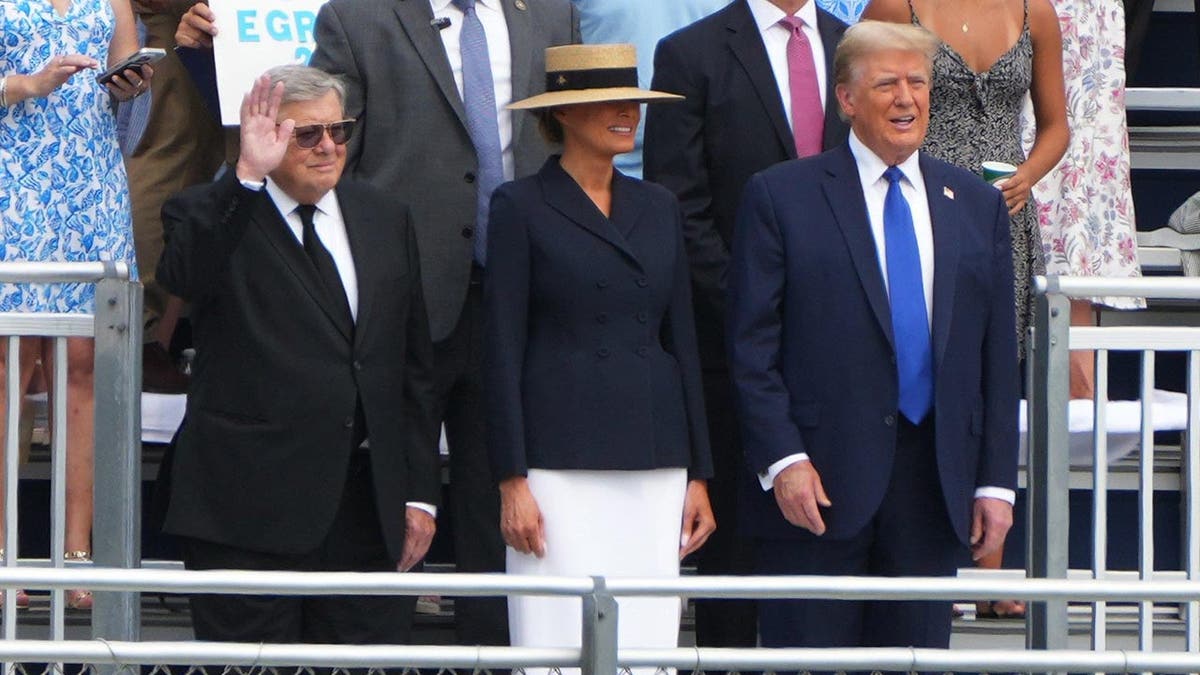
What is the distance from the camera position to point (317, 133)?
16.4 feet

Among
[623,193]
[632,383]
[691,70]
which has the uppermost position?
[691,70]

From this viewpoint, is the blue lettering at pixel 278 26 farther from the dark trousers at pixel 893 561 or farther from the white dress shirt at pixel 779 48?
the dark trousers at pixel 893 561

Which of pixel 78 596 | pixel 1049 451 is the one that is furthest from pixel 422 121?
pixel 1049 451

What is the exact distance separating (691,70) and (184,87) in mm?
2041

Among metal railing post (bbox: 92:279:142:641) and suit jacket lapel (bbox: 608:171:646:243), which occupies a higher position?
suit jacket lapel (bbox: 608:171:646:243)

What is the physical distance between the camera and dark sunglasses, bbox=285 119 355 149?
498 centimetres

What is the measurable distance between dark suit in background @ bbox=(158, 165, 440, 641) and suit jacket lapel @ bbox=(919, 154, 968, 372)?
128 centimetres

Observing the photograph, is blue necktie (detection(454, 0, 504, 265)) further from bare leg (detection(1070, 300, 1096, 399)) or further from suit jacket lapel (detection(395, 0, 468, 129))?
bare leg (detection(1070, 300, 1096, 399))

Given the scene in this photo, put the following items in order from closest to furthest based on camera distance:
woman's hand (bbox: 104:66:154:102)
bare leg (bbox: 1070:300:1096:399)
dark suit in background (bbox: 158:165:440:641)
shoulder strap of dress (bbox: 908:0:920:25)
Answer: dark suit in background (bbox: 158:165:440:641) < woman's hand (bbox: 104:66:154:102) < shoulder strap of dress (bbox: 908:0:920:25) < bare leg (bbox: 1070:300:1096:399)

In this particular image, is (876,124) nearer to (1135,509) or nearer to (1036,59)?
(1036,59)

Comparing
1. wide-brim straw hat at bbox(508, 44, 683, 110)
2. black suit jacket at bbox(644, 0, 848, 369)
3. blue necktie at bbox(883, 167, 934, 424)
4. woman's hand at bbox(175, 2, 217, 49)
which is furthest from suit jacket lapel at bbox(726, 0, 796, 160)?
woman's hand at bbox(175, 2, 217, 49)

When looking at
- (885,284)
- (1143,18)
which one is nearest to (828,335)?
(885,284)

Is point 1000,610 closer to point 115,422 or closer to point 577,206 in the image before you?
point 577,206

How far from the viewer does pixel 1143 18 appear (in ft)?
25.0
